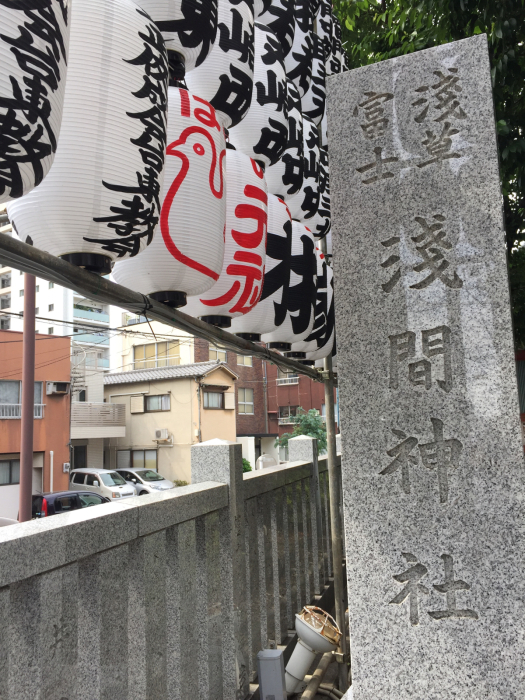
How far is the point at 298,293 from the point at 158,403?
75.1ft

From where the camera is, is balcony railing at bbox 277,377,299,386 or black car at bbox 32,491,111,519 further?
balcony railing at bbox 277,377,299,386

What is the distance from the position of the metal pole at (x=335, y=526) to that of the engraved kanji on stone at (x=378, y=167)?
10.1ft

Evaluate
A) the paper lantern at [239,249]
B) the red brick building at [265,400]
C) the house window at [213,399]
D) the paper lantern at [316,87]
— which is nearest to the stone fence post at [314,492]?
the paper lantern at [239,249]

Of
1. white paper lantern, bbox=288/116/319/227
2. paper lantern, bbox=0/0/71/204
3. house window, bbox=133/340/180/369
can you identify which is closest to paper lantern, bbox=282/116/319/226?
white paper lantern, bbox=288/116/319/227

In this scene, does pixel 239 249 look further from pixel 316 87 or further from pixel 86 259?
pixel 316 87

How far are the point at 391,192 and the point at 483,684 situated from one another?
227cm

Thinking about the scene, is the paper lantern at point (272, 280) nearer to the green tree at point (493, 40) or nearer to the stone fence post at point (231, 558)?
the stone fence post at point (231, 558)

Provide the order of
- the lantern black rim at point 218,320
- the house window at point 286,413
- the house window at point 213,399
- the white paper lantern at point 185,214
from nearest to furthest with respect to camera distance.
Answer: the white paper lantern at point 185,214, the lantern black rim at point 218,320, the house window at point 213,399, the house window at point 286,413

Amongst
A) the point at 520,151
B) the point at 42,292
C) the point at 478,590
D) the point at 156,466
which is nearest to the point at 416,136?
the point at 478,590

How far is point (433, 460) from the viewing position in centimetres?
247

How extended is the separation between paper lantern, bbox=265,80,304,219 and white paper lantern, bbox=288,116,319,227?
208 millimetres

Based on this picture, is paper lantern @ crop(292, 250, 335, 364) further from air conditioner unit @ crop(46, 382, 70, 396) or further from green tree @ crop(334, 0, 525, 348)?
air conditioner unit @ crop(46, 382, 70, 396)

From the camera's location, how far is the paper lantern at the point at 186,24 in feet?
7.18

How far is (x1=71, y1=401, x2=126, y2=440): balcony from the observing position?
81.3 ft
